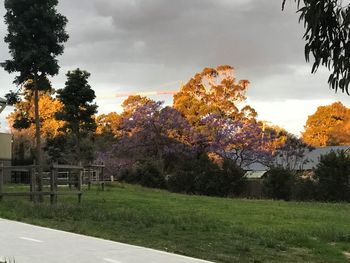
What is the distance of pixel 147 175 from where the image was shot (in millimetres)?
41438

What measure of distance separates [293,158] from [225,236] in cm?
3749

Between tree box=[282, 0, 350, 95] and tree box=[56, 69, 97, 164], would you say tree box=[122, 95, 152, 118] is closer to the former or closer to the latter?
tree box=[56, 69, 97, 164]

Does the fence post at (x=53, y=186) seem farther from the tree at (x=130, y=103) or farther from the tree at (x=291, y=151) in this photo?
the tree at (x=130, y=103)

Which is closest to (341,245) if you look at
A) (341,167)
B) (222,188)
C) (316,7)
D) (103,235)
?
(103,235)

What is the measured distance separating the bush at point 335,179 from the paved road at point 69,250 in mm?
21704

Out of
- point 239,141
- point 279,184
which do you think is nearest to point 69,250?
point 279,184

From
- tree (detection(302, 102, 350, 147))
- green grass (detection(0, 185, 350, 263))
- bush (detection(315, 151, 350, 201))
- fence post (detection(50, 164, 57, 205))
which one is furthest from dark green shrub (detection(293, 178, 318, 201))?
tree (detection(302, 102, 350, 147))

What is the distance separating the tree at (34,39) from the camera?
70.7 ft

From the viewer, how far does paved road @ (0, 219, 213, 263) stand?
8.27m

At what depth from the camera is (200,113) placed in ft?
175

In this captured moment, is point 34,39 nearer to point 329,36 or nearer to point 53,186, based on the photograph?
point 53,186

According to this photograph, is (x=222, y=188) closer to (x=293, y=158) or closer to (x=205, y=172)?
(x=205, y=172)

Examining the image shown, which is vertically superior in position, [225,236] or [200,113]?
[200,113]

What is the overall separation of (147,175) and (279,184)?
1211cm
